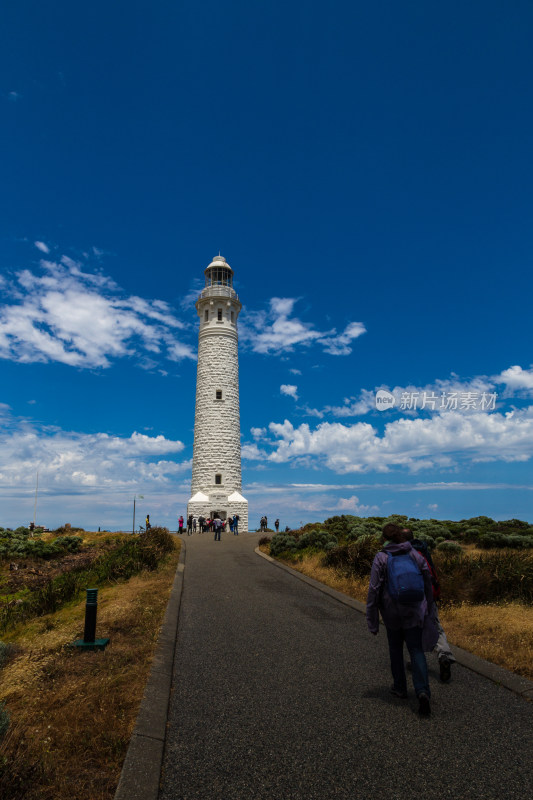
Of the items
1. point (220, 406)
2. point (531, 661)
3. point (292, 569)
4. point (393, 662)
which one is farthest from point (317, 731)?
point (220, 406)

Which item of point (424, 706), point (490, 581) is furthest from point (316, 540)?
point (424, 706)

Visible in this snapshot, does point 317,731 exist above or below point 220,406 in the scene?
below

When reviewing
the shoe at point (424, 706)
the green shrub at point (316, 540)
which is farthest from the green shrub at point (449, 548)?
the shoe at point (424, 706)

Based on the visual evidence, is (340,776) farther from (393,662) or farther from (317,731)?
(393,662)

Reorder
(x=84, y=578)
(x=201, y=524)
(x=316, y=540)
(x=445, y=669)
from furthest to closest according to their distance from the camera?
(x=201, y=524) → (x=316, y=540) → (x=84, y=578) → (x=445, y=669)

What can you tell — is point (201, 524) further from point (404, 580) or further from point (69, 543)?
point (404, 580)

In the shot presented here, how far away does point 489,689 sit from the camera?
19.9ft

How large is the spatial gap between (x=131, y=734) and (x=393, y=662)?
3.02m

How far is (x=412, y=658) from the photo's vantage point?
5.54m

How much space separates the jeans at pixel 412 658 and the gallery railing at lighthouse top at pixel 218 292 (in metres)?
39.1

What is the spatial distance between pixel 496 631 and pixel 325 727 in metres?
4.58

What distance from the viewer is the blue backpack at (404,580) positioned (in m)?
5.39

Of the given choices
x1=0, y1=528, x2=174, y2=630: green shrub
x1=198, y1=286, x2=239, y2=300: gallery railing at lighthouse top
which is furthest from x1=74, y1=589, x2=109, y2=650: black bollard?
x1=198, y1=286, x2=239, y2=300: gallery railing at lighthouse top

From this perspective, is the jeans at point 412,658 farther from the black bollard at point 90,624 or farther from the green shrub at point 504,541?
the green shrub at point 504,541
